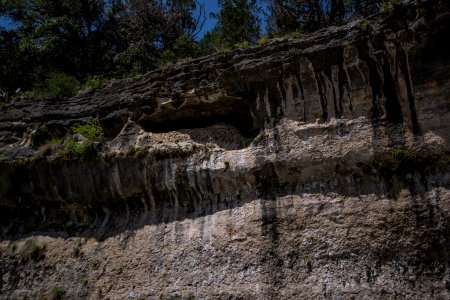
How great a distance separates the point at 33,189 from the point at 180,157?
443 centimetres

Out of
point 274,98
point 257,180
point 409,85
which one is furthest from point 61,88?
point 409,85

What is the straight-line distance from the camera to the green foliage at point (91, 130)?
12.0m

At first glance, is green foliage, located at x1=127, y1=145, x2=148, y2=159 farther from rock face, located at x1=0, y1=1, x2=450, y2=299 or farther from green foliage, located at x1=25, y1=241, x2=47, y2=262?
green foliage, located at x1=25, y1=241, x2=47, y2=262

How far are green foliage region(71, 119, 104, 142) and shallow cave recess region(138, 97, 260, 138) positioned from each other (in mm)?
1250

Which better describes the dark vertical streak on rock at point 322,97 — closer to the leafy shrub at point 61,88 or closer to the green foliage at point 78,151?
the green foliage at point 78,151

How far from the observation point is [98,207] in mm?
11648

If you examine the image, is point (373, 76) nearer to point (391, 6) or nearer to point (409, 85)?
point (409, 85)

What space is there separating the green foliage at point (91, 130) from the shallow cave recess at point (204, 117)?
1.25 metres

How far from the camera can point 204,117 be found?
11.6m

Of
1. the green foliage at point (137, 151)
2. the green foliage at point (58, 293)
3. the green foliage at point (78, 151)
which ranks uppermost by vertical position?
the green foliage at point (78, 151)

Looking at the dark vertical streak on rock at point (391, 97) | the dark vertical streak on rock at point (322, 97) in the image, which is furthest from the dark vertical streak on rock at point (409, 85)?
the dark vertical streak on rock at point (322, 97)

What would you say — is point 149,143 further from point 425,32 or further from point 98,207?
point 425,32

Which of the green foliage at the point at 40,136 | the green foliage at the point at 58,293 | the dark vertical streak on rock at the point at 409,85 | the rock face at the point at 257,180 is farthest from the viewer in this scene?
the green foliage at the point at 40,136

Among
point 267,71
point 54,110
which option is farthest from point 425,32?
point 54,110
